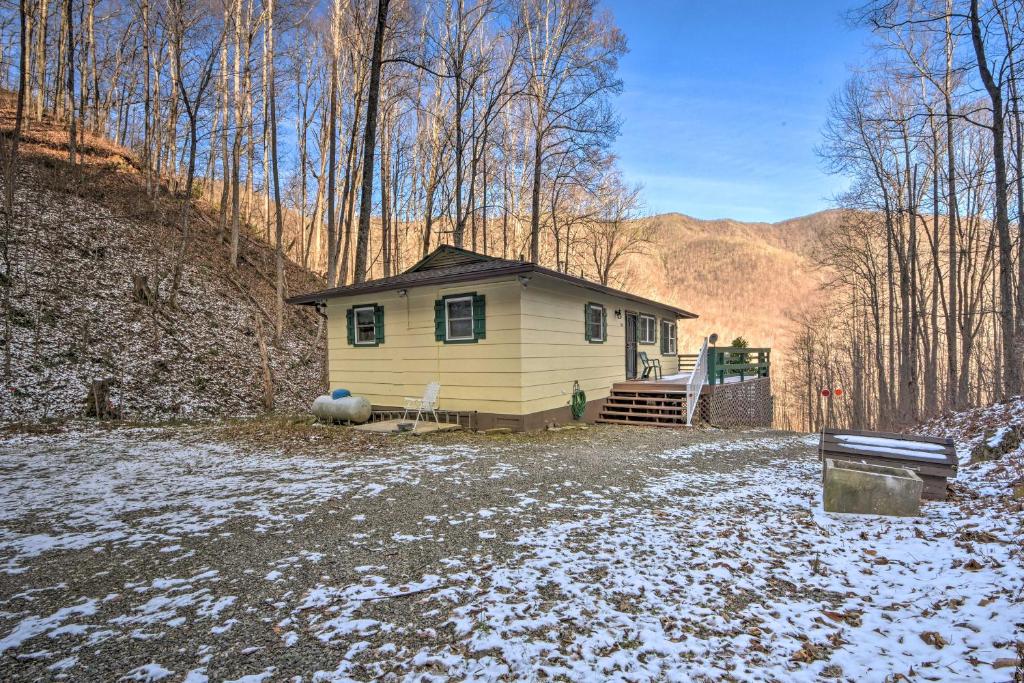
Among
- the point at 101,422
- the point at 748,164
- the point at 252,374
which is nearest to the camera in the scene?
the point at 101,422

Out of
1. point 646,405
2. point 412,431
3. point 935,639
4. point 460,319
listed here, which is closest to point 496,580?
point 935,639

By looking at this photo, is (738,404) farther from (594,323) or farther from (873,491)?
(873,491)

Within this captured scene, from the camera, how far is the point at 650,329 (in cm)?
1536

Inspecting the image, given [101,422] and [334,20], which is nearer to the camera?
[101,422]

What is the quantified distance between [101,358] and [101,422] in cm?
253

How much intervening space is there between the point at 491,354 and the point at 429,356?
1.56 metres

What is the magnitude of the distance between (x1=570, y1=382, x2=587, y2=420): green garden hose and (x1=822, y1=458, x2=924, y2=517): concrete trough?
602 centimetres

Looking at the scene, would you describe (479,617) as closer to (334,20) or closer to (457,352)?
(457,352)

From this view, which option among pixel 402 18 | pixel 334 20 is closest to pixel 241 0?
pixel 334 20

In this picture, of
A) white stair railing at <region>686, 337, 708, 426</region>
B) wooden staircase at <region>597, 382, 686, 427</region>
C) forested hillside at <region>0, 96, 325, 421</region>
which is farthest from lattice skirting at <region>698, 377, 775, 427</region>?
forested hillside at <region>0, 96, 325, 421</region>

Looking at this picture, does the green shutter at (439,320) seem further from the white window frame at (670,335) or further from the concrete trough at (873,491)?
the white window frame at (670,335)

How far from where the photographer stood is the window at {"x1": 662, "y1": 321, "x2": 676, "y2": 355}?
55.0 feet

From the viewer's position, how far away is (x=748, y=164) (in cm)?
5725

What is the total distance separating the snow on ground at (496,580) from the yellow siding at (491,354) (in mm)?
3548
